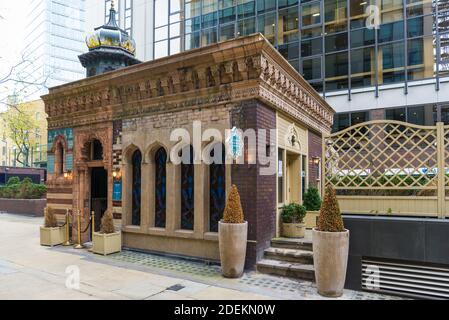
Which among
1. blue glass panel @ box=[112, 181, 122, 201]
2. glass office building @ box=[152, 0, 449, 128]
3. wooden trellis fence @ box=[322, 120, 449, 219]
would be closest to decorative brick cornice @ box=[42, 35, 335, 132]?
blue glass panel @ box=[112, 181, 122, 201]

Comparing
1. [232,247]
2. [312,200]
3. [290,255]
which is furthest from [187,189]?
[312,200]

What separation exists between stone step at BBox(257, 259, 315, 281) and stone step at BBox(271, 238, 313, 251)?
0.61 metres

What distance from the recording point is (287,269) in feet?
25.1

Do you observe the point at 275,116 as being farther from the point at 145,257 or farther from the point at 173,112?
the point at 145,257

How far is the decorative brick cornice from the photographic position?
8227mm

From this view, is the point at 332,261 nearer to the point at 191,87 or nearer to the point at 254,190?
the point at 254,190

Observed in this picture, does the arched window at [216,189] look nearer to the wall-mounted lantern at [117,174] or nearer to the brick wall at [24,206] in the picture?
the wall-mounted lantern at [117,174]

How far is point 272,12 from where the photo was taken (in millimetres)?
25547

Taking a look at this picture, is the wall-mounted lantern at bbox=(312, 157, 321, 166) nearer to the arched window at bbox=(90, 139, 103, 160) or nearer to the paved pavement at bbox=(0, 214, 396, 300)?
the paved pavement at bbox=(0, 214, 396, 300)

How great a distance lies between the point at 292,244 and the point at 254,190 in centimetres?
185

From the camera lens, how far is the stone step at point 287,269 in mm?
7422

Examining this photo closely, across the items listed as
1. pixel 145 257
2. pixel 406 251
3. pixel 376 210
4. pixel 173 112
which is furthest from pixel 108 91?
pixel 406 251

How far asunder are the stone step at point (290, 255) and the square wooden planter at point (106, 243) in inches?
191

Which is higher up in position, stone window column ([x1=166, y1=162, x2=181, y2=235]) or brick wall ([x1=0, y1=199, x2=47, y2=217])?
stone window column ([x1=166, y1=162, x2=181, y2=235])
